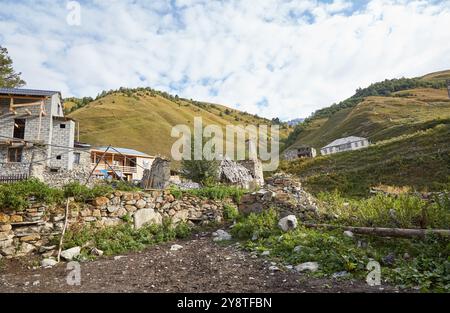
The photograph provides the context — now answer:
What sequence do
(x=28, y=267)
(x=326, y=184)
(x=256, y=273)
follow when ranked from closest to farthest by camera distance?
(x=256, y=273), (x=28, y=267), (x=326, y=184)

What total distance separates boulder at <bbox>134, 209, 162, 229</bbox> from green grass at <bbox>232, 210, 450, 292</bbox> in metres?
3.07

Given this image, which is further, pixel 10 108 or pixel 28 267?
pixel 10 108

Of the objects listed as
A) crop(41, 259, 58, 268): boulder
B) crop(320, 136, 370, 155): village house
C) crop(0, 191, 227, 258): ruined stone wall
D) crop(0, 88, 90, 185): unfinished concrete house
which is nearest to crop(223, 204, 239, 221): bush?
crop(0, 191, 227, 258): ruined stone wall

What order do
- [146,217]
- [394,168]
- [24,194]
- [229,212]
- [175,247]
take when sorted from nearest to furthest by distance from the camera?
1. [24,194]
2. [175,247]
3. [146,217]
4. [229,212]
5. [394,168]

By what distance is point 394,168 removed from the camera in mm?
27797

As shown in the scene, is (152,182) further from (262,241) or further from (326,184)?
(326,184)

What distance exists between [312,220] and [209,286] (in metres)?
4.57

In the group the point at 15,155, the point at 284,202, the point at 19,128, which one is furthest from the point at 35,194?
the point at 19,128

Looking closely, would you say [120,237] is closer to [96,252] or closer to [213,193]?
[96,252]

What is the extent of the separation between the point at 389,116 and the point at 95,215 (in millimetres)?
80592

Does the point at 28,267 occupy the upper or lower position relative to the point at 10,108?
lower
